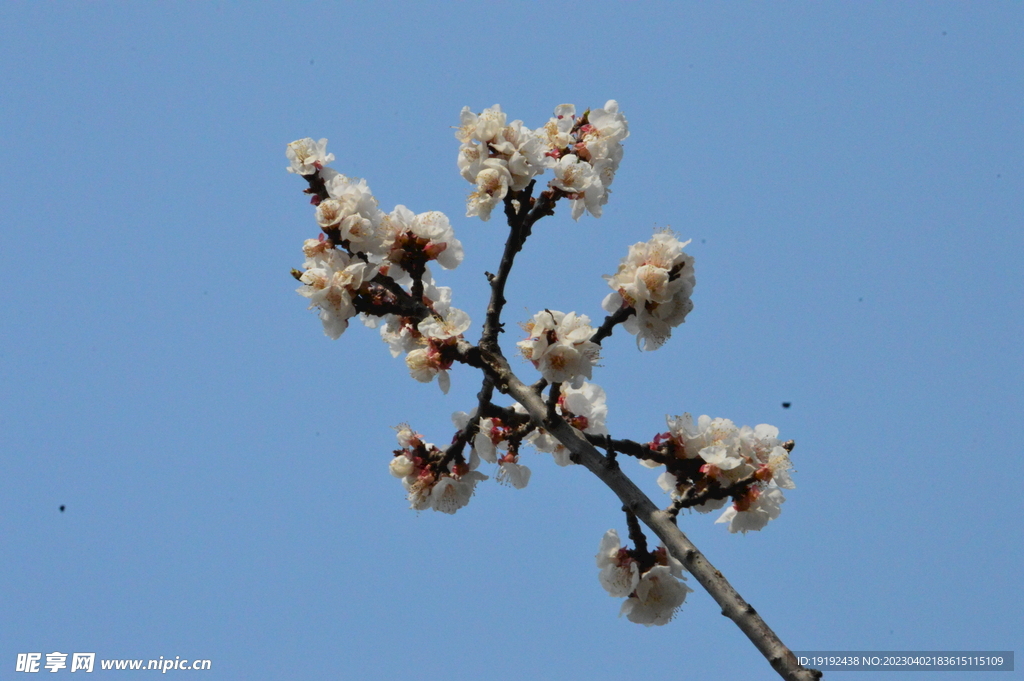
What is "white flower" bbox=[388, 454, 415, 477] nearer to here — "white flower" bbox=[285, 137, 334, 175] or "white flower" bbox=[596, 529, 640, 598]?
"white flower" bbox=[596, 529, 640, 598]

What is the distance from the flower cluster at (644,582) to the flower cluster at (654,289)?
3.48ft

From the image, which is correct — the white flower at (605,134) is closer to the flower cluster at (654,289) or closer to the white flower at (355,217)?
the flower cluster at (654,289)

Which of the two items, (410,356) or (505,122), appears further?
(505,122)

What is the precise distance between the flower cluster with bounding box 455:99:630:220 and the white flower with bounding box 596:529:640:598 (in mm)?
1857

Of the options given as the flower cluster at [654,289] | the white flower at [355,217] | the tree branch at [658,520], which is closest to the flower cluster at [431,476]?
the tree branch at [658,520]

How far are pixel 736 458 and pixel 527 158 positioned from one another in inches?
77.8

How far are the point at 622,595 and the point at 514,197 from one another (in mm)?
2231

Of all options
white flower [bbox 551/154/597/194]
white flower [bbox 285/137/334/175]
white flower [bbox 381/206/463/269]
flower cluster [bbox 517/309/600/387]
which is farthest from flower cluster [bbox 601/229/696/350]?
white flower [bbox 285/137/334/175]

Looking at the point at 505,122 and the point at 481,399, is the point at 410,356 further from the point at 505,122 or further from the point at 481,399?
the point at 505,122

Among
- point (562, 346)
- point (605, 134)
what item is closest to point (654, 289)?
point (562, 346)

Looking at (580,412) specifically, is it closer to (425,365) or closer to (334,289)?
(425,365)

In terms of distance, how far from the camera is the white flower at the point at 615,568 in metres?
3.92

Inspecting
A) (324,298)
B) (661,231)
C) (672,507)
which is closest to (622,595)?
(672,507)

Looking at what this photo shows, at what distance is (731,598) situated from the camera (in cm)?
317
